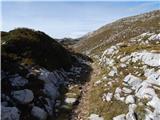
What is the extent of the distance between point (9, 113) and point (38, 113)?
2.29 metres

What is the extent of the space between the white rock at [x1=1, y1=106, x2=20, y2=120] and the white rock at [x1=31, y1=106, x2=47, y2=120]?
52.1 inches

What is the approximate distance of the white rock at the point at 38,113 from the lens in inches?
869

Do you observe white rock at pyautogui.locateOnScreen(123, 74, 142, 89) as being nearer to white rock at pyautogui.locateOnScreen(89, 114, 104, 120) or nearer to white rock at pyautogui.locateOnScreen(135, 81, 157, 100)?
white rock at pyautogui.locateOnScreen(135, 81, 157, 100)

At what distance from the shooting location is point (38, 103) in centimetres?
2377

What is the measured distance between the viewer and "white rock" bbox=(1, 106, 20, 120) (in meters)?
20.4

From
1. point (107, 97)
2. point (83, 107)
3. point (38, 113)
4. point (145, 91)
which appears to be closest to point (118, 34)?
point (107, 97)

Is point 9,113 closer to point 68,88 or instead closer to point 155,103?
point 155,103

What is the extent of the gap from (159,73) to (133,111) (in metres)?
5.24

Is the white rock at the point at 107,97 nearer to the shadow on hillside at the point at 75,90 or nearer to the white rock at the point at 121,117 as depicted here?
the shadow on hillside at the point at 75,90

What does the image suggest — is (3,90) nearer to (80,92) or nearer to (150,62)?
(80,92)

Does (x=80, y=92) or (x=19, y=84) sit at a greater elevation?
(x=19, y=84)

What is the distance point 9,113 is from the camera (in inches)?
821

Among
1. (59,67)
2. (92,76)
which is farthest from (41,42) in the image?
(92,76)

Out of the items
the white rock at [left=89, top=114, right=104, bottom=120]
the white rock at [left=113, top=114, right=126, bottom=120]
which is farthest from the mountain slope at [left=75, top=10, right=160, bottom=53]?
the white rock at [left=113, top=114, right=126, bottom=120]
